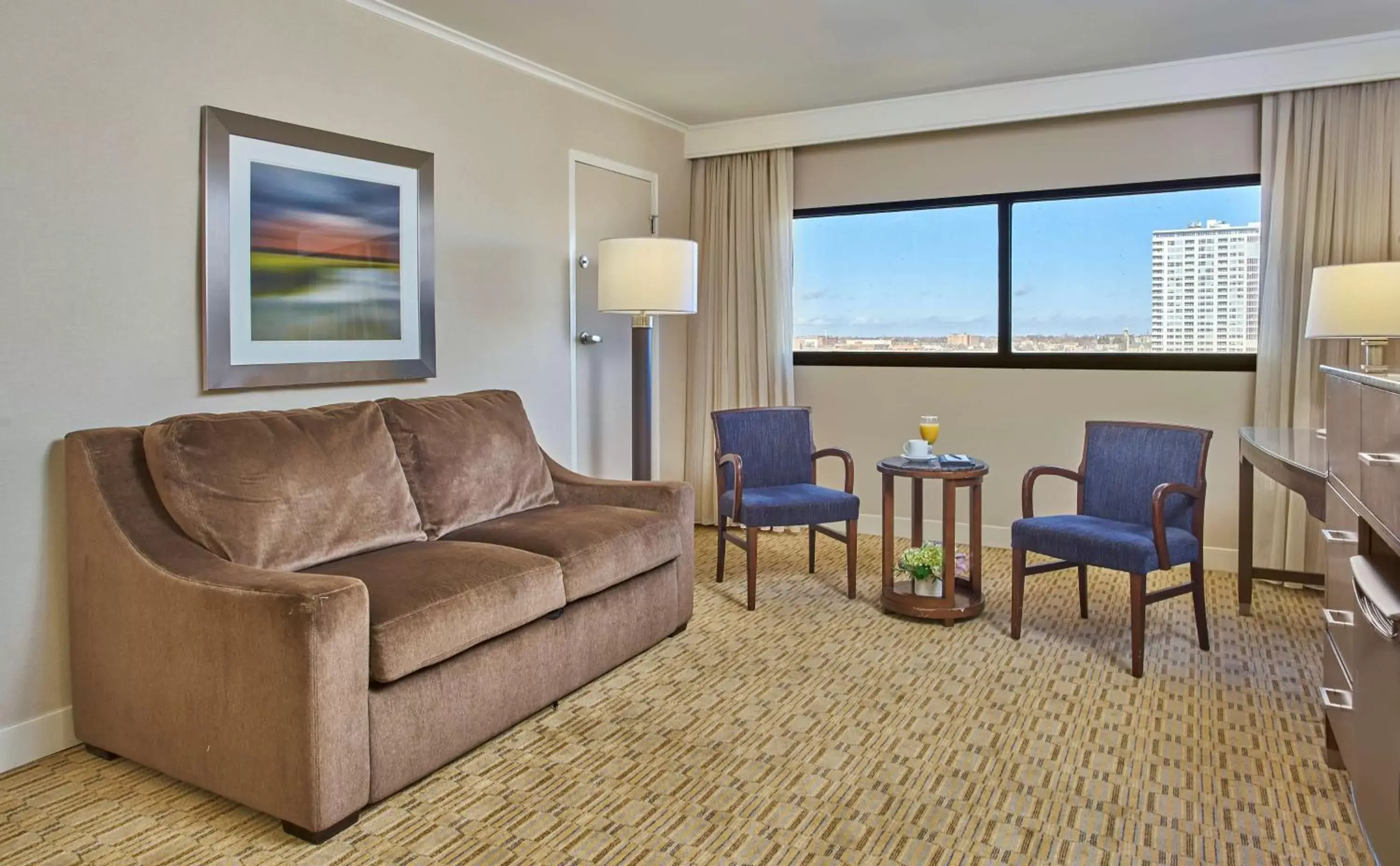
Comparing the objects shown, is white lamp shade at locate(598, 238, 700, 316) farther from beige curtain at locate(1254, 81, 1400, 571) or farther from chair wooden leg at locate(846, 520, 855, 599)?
beige curtain at locate(1254, 81, 1400, 571)

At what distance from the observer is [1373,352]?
409cm

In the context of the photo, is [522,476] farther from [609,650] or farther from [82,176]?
[82,176]

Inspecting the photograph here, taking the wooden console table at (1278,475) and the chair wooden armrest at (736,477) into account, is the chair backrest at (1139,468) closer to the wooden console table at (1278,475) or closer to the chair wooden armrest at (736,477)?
the wooden console table at (1278,475)

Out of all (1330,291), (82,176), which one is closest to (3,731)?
(82,176)

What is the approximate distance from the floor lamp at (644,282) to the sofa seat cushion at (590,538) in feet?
1.82

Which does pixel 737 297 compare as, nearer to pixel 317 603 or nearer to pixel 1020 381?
pixel 1020 381

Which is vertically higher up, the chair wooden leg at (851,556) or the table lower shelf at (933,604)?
the chair wooden leg at (851,556)

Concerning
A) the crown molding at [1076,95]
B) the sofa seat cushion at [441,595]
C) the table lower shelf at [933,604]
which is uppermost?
the crown molding at [1076,95]

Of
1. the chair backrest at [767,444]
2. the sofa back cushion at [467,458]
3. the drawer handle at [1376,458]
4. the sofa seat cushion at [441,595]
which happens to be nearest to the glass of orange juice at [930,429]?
the chair backrest at [767,444]

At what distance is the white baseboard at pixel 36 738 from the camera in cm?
262

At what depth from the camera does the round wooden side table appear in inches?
148

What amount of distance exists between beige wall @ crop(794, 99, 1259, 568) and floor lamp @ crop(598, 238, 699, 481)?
170 centimetres

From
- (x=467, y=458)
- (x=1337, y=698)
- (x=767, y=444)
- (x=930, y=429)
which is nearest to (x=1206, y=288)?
(x=930, y=429)

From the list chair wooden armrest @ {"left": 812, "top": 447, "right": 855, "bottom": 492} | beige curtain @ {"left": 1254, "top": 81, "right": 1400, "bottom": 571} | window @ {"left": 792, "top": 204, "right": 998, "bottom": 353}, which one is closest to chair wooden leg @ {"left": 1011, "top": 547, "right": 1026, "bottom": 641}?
chair wooden armrest @ {"left": 812, "top": 447, "right": 855, "bottom": 492}
